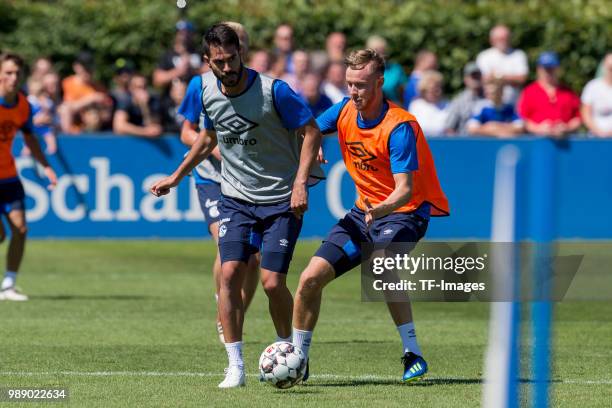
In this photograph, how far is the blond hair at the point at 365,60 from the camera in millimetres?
9375

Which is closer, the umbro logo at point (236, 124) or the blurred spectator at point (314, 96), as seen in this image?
the umbro logo at point (236, 124)

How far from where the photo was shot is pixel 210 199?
1175cm

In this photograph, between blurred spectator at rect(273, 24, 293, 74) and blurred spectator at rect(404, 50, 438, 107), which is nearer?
blurred spectator at rect(273, 24, 293, 74)

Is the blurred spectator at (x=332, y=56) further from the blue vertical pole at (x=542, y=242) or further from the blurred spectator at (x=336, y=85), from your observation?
the blue vertical pole at (x=542, y=242)

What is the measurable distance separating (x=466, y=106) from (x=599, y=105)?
1907 mm

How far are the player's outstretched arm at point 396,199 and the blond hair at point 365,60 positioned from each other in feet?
2.45

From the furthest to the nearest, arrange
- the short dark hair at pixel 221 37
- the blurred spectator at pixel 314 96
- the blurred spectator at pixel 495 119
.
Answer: the blurred spectator at pixel 495 119
the blurred spectator at pixel 314 96
the short dark hair at pixel 221 37

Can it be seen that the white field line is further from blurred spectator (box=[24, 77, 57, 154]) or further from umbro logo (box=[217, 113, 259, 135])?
blurred spectator (box=[24, 77, 57, 154])

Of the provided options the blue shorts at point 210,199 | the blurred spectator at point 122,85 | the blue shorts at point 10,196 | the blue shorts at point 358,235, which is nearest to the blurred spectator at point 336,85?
the blurred spectator at point 122,85

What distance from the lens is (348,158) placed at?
9891mm

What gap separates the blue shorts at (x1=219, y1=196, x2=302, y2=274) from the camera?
9.43 meters

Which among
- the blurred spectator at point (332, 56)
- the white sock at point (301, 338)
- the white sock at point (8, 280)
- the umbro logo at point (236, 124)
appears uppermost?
the blurred spectator at point (332, 56)

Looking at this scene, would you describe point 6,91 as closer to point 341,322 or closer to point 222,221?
point 341,322

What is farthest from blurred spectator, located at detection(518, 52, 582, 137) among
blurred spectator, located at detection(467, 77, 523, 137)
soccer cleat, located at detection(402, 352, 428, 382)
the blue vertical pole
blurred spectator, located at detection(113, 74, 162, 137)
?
the blue vertical pole
